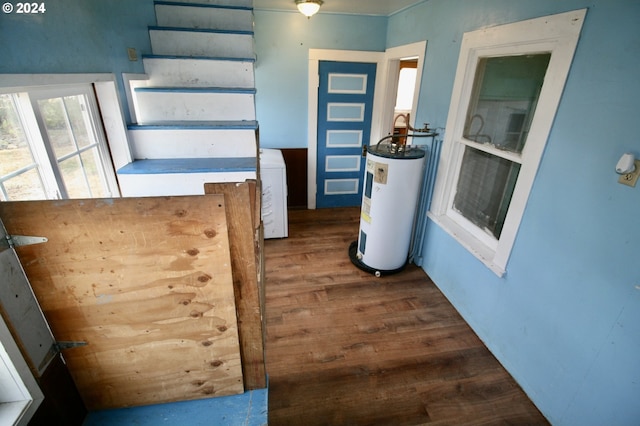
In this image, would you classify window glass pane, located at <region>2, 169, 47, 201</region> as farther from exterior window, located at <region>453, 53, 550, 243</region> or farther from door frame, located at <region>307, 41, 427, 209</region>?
door frame, located at <region>307, 41, 427, 209</region>

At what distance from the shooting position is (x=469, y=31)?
198cm

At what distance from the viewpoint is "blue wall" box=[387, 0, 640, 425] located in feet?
3.80

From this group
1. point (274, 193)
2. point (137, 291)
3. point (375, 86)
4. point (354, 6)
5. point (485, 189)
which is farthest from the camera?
point (375, 86)

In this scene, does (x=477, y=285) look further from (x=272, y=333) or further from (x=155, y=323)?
(x=155, y=323)

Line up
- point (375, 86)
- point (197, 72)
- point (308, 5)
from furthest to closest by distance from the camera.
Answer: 1. point (375, 86)
2. point (308, 5)
3. point (197, 72)

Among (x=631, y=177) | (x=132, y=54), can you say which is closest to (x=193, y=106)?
(x=132, y=54)

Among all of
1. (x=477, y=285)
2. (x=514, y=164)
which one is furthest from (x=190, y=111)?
(x=477, y=285)

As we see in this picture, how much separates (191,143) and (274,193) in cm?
→ 106

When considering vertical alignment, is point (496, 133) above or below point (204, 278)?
above

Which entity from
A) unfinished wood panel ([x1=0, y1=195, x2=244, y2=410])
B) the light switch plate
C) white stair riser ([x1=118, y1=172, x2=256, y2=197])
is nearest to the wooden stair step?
white stair riser ([x1=118, y1=172, x2=256, y2=197])

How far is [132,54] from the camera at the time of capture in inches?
75.1

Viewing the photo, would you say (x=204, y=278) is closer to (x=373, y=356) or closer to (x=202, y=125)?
(x=373, y=356)

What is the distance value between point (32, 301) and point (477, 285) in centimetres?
231

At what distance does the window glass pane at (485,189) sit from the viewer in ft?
6.16
